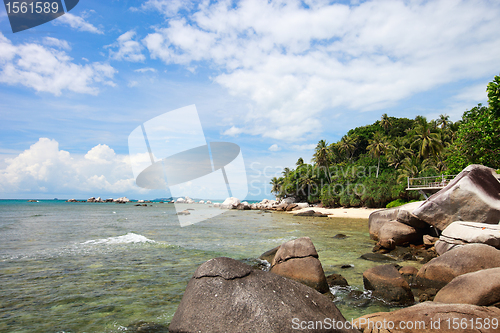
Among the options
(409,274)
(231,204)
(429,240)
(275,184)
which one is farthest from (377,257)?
(275,184)

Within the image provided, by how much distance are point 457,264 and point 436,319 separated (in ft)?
13.7

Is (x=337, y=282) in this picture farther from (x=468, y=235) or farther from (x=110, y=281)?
(x=110, y=281)

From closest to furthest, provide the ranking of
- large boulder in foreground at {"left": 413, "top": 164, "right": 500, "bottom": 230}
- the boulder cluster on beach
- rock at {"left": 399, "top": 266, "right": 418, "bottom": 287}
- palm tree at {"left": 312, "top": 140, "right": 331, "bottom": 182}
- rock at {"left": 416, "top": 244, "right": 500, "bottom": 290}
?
the boulder cluster on beach
rock at {"left": 416, "top": 244, "right": 500, "bottom": 290}
rock at {"left": 399, "top": 266, "right": 418, "bottom": 287}
large boulder in foreground at {"left": 413, "top": 164, "right": 500, "bottom": 230}
palm tree at {"left": 312, "top": 140, "right": 331, "bottom": 182}

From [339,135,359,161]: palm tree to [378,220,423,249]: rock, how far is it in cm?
5782

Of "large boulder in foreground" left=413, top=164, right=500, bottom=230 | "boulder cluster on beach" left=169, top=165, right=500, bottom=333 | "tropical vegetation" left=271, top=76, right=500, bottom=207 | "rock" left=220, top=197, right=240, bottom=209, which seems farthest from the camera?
"rock" left=220, top=197, right=240, bottom=209

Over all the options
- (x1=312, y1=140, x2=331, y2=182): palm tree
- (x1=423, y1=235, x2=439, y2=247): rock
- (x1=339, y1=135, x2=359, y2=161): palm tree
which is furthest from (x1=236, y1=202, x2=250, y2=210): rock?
(x1=423, y1=235, x2=439, y2=247): rock

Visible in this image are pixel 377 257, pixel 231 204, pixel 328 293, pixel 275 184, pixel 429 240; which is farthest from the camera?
pixel 275 184

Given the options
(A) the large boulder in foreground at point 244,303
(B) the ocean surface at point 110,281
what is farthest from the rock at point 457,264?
(A) the large boulder in foreground at point 244,303

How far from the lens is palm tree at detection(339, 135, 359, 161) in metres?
69.2

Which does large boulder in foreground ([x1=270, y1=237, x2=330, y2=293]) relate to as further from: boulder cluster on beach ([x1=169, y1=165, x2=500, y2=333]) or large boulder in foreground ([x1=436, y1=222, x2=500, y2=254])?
large boulder in foreground ([x1=436, y1=222, x2=500, y2=254])

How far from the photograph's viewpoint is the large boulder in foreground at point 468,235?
29.0ft

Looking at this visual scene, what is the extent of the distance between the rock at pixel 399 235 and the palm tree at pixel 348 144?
57.8 m

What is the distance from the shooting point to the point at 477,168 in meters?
13.0

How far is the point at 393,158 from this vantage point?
56.7 meters
